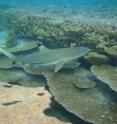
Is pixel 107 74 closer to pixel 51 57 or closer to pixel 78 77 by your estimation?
pixel 78 77

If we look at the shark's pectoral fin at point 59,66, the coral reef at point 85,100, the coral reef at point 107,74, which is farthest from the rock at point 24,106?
the coral reef at point 107,74

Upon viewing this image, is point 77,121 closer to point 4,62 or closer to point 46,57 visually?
point 46,57

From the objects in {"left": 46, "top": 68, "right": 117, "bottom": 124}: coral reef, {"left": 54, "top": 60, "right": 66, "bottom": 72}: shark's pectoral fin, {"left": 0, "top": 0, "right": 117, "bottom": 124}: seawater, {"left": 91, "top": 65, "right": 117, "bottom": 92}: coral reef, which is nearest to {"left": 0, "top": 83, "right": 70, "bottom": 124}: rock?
{"left": 0, "top": 0, "right": 117, "bottom": 124}: seawater

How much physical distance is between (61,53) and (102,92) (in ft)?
4.69

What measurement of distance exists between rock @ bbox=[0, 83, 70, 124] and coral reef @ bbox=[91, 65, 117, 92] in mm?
1325

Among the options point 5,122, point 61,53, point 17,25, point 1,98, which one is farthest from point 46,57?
point 17,25

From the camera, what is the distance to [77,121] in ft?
17.9

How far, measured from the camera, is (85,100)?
588cm

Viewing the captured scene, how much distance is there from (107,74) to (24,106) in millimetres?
2207

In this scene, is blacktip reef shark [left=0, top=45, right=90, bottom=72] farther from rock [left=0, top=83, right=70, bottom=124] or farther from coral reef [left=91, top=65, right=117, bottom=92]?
rock [left=0, top=83, right=70, bottom=124]

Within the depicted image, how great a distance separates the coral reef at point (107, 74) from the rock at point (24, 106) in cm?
133

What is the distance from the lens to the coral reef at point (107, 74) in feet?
19.9

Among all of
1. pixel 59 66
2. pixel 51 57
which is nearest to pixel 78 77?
pixel 59 66

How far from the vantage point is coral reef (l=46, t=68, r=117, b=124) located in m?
5.34
